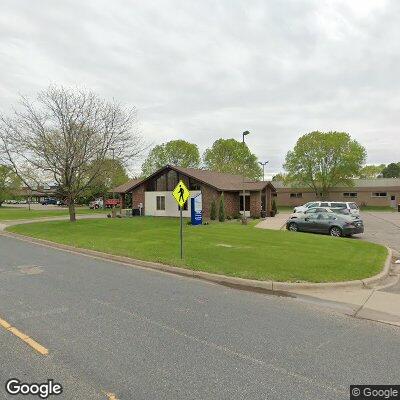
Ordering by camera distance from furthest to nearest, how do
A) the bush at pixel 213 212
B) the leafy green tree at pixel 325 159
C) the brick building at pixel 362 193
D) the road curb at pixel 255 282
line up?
1. the brick building at pixel 362 193
2. the leafy green tree at pixel 325 159
3. the bush at pixel 213 212
4. the road curb at pixel 255 282

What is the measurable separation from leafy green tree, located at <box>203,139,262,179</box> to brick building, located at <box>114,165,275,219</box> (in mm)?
28684

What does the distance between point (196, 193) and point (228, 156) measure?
118ft

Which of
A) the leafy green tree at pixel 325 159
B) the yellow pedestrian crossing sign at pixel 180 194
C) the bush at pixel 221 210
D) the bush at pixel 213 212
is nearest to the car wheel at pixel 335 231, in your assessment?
the bush at pixel 221 210

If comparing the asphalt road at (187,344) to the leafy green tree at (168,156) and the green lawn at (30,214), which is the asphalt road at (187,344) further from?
the leafy green tree at (168,156)

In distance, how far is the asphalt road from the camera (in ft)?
12.3

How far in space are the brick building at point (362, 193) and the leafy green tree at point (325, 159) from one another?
3.30 metres

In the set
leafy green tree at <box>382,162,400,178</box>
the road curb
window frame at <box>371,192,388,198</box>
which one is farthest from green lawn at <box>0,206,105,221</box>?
leafy green tree at <box>382,162,400,178</box>

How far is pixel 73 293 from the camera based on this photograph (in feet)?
23.9

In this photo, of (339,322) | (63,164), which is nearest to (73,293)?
(339,322)

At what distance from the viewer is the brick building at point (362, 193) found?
52125mm

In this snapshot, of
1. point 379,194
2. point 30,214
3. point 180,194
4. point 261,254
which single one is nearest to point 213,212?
point 261,254

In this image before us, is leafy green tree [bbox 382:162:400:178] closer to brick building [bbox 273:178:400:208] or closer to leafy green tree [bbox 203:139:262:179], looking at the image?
brick building [bbox 273:178:400:208]

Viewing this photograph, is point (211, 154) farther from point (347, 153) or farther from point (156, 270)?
point (156, 270)

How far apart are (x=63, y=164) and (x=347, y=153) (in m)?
40.7
